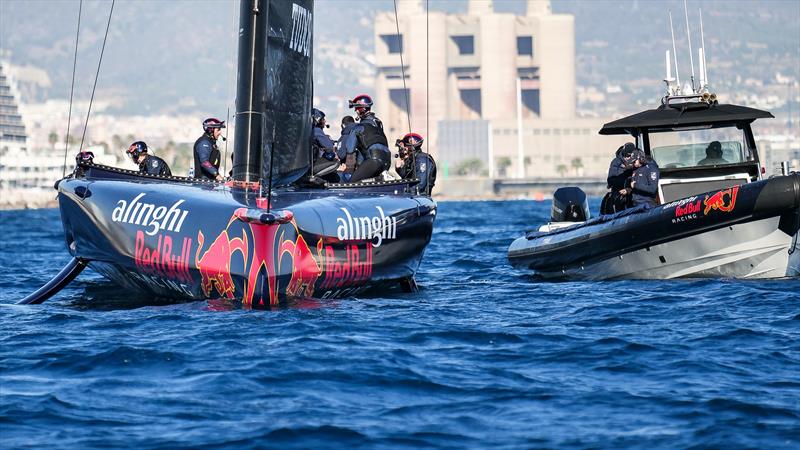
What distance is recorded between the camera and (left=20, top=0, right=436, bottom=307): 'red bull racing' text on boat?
12.7 metres

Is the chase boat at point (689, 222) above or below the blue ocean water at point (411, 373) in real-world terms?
above

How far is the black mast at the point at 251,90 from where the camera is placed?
1513cm

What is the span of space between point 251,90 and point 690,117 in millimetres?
5814

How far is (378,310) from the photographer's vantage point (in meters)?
13.4

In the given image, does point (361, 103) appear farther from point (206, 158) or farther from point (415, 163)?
point (206, 158)

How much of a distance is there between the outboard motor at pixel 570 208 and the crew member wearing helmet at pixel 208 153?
509cm

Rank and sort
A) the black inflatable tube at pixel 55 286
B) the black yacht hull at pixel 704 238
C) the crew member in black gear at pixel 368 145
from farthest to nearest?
the crew member in black gear at pixel 368 145 → the black yacht hull at pixel 704 238 → the black inflatable tube at pixel 55 286

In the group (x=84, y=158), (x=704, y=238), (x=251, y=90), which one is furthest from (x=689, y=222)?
(x=84, y=158)

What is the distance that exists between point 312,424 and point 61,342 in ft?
12.3

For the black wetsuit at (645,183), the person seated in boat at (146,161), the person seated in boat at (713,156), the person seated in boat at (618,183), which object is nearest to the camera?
the black wetsuit at (645,183)

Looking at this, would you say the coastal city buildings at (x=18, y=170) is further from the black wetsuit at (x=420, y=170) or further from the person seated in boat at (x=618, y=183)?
the person seated in boat at (x=618, y=183)

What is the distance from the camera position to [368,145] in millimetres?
16500

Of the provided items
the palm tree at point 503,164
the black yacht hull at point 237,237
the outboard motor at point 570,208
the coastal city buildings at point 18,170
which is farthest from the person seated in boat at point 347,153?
the palm tree at point 503,164

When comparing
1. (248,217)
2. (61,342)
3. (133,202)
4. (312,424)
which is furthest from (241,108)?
(312,424)
